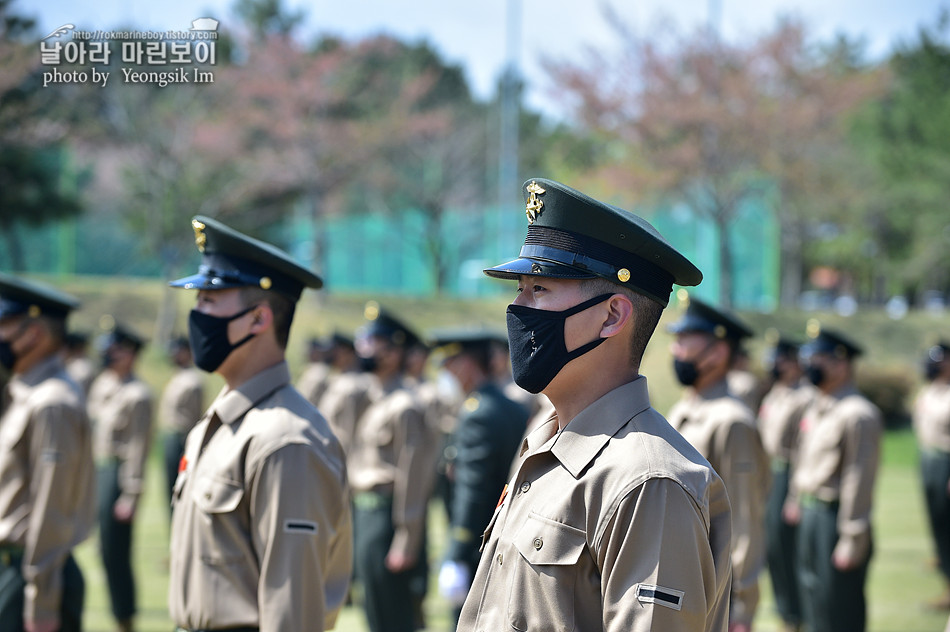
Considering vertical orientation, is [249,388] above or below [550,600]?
above

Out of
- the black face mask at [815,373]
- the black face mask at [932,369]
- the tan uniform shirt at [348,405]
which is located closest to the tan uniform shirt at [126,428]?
the tan uniform shirt at [348,405]

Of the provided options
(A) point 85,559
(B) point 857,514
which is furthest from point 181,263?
(B) point 857,514

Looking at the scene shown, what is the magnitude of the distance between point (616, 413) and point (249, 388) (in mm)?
1616

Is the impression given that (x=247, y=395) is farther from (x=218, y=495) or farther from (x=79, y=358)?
(x=79, y=358)

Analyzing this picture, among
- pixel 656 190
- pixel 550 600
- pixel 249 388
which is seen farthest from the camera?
pixel 656 190

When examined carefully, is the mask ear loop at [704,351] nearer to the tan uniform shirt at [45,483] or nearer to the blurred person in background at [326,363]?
the tan uniform shirt at [45,483]

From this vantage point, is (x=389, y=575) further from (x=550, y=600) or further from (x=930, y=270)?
(x=930, y=270)

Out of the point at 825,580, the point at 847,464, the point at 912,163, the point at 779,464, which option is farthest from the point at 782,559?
the point at 912,163

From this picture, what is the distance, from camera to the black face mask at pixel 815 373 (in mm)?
7453

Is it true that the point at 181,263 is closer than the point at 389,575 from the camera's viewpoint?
No

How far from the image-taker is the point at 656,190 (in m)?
23.7

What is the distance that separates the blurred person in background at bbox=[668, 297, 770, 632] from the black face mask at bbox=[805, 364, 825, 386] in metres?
2.14

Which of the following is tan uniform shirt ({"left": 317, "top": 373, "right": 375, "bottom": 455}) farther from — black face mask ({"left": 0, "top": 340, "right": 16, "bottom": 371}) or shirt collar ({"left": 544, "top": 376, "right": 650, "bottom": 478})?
shirt collar ({"left": 544, "top": 376, "right": 650, "bottom": 478})

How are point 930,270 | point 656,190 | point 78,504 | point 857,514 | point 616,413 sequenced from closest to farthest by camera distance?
point 616,413
point 78,504
point 857,514
point 656,190
point 930,270
